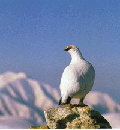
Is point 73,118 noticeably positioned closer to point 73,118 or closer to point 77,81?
point 73,118

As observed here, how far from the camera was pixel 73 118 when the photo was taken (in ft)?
29.9

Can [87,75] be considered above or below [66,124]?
above

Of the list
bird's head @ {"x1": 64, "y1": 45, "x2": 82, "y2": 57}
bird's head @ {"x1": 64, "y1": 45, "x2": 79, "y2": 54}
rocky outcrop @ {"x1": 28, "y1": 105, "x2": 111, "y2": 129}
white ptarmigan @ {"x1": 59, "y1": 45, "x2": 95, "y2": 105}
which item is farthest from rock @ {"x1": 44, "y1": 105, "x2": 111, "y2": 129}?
bird's head @ {"x1": 64, "y1": 45, "x2": 79, "y2": 54}

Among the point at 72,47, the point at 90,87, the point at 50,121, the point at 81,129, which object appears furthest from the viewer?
the point at 72,47

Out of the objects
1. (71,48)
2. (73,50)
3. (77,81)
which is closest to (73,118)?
(77,81)

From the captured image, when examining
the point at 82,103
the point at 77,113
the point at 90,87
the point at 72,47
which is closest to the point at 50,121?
the point at 77,113

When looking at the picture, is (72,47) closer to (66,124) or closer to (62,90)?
(62,90)

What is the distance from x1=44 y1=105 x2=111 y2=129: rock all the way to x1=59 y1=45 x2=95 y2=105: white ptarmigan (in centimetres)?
48

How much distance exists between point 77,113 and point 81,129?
81 centimetres

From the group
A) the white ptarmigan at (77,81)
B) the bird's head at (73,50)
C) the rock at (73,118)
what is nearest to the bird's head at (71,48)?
the bird's head at (73,50)

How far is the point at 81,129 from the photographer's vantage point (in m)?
8.62

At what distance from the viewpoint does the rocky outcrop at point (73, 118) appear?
29.5ft

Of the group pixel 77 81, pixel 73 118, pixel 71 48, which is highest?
pixel 71 48

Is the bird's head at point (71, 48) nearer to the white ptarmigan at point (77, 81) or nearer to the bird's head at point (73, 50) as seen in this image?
the bird's head at point (73, 50)
